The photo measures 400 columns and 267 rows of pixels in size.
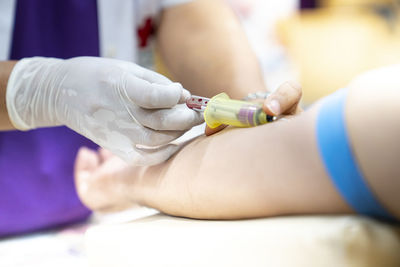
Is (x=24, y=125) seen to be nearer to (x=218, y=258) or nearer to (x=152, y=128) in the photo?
(x=152, y=128)

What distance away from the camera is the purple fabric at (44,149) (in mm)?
1093

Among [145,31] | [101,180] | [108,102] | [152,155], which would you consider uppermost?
[145,31]

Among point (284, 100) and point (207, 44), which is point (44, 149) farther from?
point (284, 100)

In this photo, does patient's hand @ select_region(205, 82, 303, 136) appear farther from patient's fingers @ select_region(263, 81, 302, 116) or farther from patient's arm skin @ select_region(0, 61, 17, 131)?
patient's arm skin @ select_region(0, 61, 17, 131)

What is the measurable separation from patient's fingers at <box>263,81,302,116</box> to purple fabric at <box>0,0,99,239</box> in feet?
1.85

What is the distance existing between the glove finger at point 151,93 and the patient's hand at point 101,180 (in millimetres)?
340

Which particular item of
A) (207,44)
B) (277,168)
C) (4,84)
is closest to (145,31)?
(207,44)

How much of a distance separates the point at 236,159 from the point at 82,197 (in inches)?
29.2

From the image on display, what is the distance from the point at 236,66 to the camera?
1.19m

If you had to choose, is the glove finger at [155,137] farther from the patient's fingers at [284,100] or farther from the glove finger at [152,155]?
the patient's fingers at [284,100]

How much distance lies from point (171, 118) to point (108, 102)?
12cm

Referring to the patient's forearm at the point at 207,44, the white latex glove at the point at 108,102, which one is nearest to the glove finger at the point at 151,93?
the white latex glove at the point at 108,102

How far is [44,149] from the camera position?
1.25 meters

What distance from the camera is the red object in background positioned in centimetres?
132
